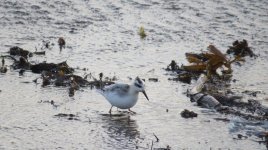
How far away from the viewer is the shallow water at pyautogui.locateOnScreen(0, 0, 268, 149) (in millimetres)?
9672

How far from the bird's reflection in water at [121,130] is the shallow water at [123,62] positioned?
0.02 meters

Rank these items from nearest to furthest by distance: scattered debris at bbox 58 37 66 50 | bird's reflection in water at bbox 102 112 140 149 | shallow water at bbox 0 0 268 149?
bird's reflection in water at bbox 102 112 140 149 < shallow water at bbox 0 0 268 149 < scattered debris at bbox 58 37 66 50

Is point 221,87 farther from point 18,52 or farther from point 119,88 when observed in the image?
point 18,52

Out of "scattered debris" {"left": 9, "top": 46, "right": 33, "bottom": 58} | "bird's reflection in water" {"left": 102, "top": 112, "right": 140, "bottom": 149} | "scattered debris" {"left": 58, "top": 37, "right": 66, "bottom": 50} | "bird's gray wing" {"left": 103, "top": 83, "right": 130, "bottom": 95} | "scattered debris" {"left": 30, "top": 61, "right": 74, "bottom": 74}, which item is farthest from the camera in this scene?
"scattered debris" {"left": 58, "top": 37, "right": 66, "bottom": 50}

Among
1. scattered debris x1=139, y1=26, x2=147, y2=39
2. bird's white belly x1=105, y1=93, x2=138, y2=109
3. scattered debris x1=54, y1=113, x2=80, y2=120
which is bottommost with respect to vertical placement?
scattered debris x1=54, y1=113, x2=80, y2=120

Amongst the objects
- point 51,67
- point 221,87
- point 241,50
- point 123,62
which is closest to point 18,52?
point 51,67

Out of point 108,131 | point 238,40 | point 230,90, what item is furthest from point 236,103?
point 238,40

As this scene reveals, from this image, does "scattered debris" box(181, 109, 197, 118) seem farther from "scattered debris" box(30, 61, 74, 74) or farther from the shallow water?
"scattered debris" box(30, 61, 74, 74)

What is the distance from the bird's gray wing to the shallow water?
36 centimetres

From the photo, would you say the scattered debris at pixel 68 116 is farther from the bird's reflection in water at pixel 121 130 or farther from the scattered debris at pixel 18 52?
the scattered debris at pixel 18 52

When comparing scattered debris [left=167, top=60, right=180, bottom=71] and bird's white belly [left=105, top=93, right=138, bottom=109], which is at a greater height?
scattered debris [left=167, top=60, right=180, bottom=71]

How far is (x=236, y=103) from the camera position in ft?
37.7

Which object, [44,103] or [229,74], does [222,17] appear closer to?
[229,74]

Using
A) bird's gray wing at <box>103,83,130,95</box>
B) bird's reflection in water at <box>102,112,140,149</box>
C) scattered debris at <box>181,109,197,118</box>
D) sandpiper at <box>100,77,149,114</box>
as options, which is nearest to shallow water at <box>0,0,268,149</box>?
bird's reflection in water at <box>102,112,140,149</box>
